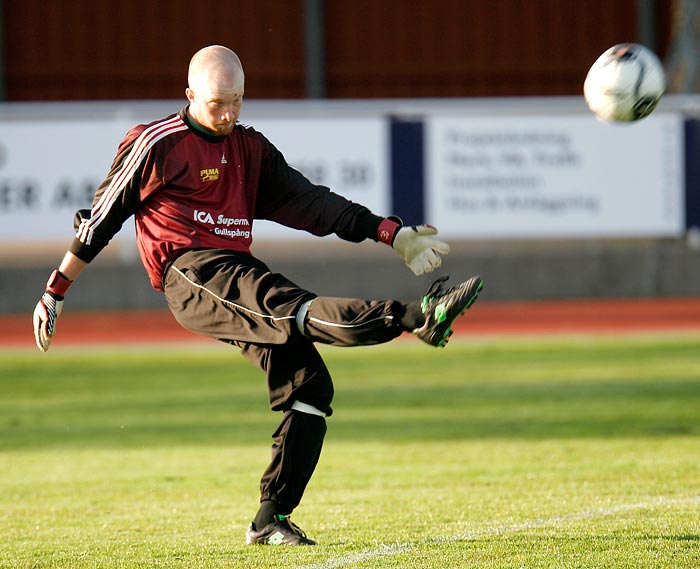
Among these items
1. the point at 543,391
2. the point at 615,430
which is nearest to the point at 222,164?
the point at 615,430

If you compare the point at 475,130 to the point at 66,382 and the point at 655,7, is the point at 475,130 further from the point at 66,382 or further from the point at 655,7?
the point at 655,7

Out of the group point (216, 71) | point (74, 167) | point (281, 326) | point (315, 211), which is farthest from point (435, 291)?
point (74, 167)

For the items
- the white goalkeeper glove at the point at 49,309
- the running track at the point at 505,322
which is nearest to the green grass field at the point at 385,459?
the white goalkeeper glove at the point at 49,309

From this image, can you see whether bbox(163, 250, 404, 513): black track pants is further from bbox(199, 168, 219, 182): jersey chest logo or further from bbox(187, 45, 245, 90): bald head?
bbox(187, 45, 245, 90): bald head

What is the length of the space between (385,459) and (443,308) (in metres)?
4.37

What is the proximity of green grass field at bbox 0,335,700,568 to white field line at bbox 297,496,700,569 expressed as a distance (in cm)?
2

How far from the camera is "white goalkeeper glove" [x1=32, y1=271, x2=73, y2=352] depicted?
19.3 feet

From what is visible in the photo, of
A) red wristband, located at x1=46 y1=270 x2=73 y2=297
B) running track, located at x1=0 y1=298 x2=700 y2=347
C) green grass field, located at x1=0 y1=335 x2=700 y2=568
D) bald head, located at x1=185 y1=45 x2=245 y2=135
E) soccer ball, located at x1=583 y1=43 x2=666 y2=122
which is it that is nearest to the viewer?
bald head, located at x1=185 y1=45 x2=245 y2=135

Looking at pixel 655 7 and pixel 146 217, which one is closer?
pixel 146 217

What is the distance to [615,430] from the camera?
10.0 meters

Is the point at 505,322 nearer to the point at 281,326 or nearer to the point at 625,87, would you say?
the point at 625,87

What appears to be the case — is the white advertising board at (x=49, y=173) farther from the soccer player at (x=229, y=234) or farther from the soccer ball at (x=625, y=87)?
the soccer player at (x=229, y=234)

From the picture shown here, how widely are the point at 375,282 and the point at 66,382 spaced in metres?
7.82

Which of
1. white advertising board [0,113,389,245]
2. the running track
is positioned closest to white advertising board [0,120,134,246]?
white advertising board [0,113,389,245]
